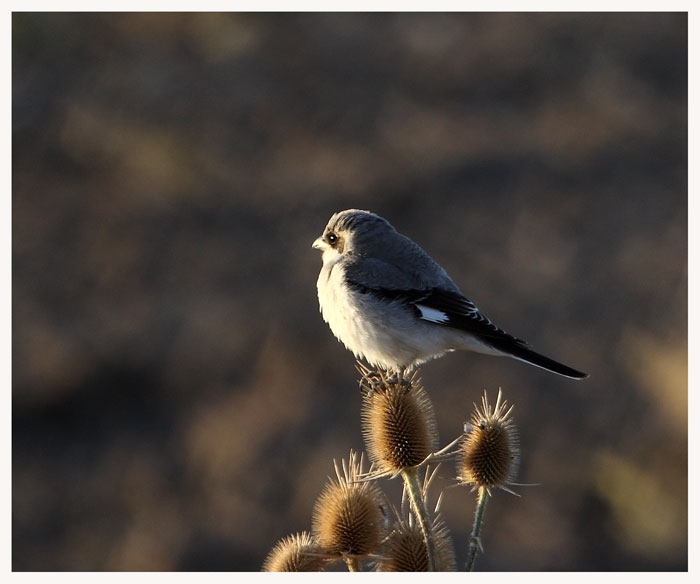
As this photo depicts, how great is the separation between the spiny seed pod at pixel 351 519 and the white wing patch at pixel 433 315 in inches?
56.0

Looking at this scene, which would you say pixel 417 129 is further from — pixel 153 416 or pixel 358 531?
pixel 358 531

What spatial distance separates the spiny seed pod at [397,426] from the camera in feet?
12.1

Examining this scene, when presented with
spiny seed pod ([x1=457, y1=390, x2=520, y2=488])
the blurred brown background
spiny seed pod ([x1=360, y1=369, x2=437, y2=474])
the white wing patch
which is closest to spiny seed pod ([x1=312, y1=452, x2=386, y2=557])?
spiny seed pod ([x1=360, y1=369, x2=437, y2=474])

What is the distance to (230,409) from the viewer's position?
34.4 feet

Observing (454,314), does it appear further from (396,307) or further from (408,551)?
(408,551)

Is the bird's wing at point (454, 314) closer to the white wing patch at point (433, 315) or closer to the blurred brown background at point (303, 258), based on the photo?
the white wing patch at point (433, 315)

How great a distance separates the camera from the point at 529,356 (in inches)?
189

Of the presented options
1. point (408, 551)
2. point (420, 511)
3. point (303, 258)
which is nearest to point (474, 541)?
point (420, 511)

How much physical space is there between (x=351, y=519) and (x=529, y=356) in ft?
5.58

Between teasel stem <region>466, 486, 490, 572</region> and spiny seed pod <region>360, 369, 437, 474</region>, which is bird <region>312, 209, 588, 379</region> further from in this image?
teasel stem <region>466, 486, 490, 572</region>

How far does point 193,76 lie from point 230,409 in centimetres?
604

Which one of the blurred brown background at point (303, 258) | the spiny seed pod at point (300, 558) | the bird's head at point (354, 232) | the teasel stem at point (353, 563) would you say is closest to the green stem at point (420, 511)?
the teasel stem at point (353, 563)

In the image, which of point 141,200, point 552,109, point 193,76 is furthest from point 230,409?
point 552,109

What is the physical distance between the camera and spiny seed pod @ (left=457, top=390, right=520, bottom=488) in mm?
3590
